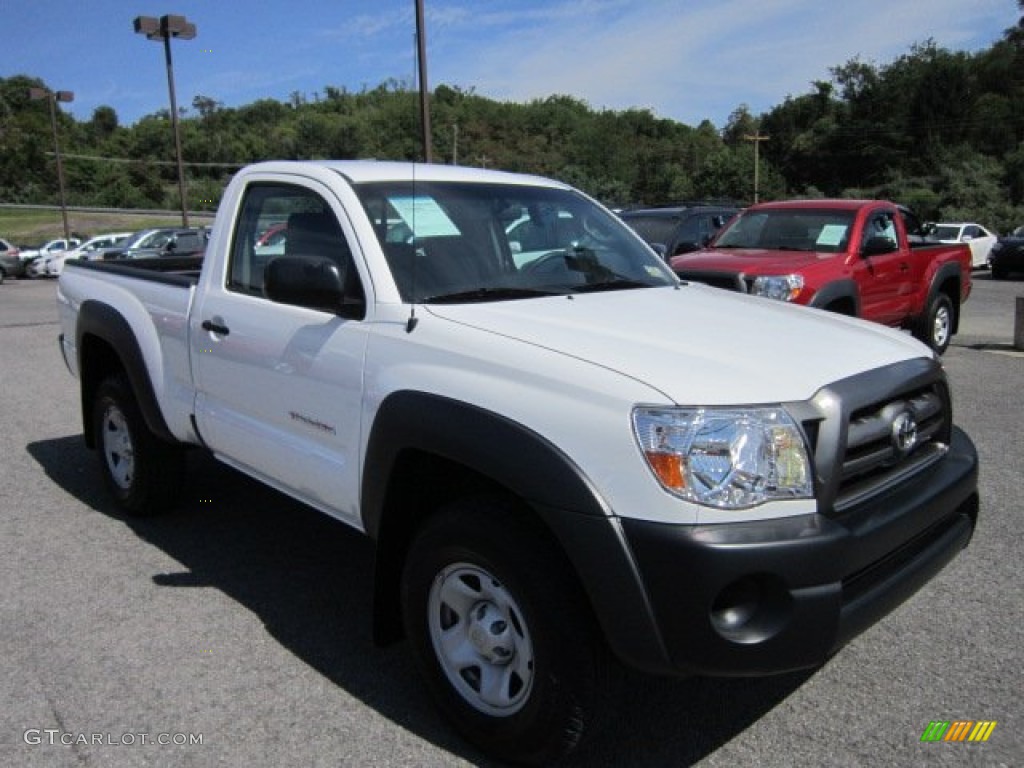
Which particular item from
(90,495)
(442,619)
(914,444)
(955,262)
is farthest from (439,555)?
(955,262)

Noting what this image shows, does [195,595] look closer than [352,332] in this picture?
No

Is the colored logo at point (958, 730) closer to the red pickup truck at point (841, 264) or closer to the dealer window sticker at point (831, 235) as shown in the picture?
the red pickup truck at point (841, 264)

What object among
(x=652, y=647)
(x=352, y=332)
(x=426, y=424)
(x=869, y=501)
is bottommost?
(x=652, y=647)

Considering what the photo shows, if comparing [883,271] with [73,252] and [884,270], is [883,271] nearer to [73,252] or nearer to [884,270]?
[884,270]

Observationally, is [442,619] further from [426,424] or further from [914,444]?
[914,444]

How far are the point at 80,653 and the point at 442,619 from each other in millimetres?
1566

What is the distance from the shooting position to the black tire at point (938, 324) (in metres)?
9.64

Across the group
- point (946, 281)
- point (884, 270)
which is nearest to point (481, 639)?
point (884, 270)

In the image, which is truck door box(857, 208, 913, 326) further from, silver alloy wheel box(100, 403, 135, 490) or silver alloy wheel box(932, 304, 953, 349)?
silver alloy wheel box(100, 403, 135, 490)

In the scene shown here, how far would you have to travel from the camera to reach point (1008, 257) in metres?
21.9

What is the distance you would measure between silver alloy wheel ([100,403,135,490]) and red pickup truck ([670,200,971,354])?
4.76 metres

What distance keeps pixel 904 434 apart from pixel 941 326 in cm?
834

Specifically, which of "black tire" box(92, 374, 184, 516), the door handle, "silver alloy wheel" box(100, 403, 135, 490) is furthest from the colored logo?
"silver alloy wheel" box(100, 403, 135, 490)

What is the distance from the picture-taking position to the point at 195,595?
391 cm
